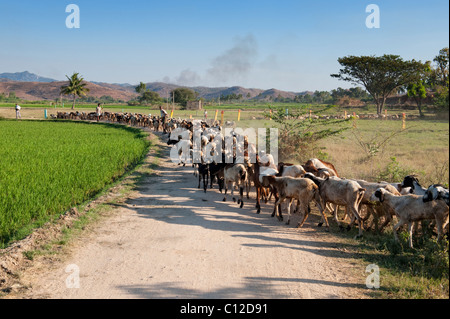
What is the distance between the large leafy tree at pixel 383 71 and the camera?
40.4 m

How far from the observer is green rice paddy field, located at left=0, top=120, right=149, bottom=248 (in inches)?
288

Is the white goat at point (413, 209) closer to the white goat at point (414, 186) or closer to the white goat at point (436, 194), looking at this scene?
the white goat at point (436, 194)

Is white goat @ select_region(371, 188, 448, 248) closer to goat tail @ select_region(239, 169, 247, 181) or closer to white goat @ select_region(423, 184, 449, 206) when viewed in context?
white goat @ select_region(423, 184, 449, 206)

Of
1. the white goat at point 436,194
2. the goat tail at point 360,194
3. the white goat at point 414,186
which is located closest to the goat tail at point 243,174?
the goat tail at point 360,194

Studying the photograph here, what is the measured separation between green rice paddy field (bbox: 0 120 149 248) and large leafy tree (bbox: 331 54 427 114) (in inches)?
1290

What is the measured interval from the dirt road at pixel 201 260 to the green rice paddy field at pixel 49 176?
142 centimetres

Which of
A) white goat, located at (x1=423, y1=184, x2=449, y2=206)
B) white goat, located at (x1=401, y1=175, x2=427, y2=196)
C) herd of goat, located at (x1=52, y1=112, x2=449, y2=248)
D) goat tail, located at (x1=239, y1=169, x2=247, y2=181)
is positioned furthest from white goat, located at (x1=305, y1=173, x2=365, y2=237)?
goat tail, located at (x1=239, y1=169, x2=247, y2=181)

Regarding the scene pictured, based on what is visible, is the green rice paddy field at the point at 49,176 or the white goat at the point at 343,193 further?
the green rice paddy field at the point at 49,176

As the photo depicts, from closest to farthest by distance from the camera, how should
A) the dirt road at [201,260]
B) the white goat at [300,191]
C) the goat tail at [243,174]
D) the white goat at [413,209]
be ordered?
the dirt road at [201,260] < the white goat at [413,209] < the white goat at [300,191] < the goat tail at [243,174]

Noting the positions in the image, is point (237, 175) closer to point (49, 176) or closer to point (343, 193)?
point (343, 193)

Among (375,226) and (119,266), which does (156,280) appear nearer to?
(119,266)

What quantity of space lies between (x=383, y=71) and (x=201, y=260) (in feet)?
136
